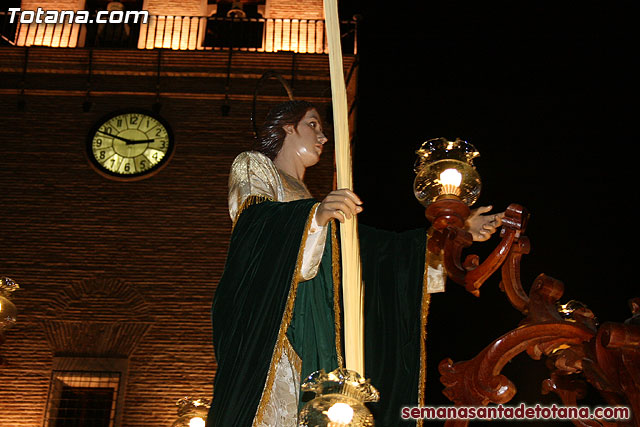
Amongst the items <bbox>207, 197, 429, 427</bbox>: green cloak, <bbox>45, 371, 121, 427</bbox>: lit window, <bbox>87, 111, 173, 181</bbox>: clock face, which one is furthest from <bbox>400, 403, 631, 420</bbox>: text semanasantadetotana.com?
<bbox>87, 111, 173, 181</bbox>: clock face

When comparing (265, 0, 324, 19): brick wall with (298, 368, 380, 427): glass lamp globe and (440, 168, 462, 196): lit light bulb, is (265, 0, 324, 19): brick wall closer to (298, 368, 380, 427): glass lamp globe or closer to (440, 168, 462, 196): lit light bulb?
(440, 168, 462, 196): lit light bulb

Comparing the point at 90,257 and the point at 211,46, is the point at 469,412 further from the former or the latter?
the point at 211,46

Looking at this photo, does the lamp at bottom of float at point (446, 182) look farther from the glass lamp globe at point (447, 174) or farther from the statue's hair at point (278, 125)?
the statue's hair at point (278, 125)

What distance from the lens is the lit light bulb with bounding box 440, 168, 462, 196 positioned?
4.16m

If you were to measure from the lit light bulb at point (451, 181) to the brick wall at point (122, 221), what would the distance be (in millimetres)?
6241

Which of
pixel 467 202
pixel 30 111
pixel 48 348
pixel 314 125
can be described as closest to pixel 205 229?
pixel 48 348

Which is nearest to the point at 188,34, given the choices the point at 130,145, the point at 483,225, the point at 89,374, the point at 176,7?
the point at 176,7

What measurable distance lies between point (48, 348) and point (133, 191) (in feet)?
7.19

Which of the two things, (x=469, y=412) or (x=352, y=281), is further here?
(x=469, y=412)

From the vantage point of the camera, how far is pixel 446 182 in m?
4.18

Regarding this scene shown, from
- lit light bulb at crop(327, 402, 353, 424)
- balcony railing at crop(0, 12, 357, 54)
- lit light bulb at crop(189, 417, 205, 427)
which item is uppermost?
balcony railing at crop(0, 12, 357, 54)

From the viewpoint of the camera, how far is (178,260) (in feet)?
34.7

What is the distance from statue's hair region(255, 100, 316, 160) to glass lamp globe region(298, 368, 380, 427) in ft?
7.20

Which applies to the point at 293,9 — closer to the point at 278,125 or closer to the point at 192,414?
the point at 192,414
